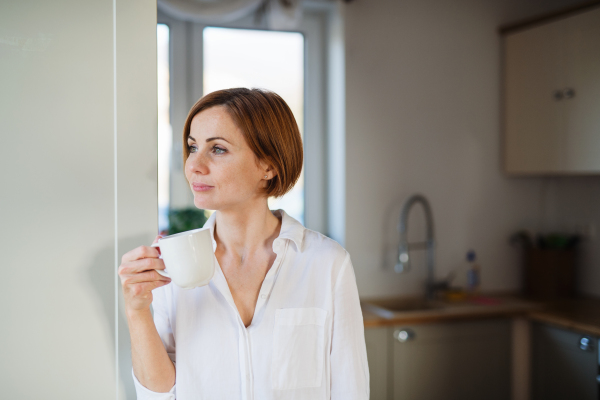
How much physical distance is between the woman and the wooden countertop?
3.83ft

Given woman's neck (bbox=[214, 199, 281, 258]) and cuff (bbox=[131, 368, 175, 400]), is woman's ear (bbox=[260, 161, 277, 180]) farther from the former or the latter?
cuff (bbox=[131, 368, 175, 400])

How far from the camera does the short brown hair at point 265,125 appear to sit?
1.00 m

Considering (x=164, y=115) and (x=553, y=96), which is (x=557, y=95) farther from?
(x=164, y=115)

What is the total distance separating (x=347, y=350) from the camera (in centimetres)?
105

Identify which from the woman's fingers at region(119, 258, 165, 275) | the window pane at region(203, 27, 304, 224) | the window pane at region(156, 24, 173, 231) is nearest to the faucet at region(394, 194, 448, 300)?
the window pane at region(203, 27, 304, 224)

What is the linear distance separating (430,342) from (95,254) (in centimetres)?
178

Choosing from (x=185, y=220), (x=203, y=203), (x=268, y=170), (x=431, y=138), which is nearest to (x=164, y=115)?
(x=185, y=220)

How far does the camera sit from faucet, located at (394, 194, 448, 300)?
262cm

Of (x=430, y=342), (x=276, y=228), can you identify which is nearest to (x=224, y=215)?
(x=276, y=228)

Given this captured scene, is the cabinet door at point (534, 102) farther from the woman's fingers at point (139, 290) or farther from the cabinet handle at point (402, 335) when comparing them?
the woman's fingers at point (139, 290)

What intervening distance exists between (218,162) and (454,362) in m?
1.81

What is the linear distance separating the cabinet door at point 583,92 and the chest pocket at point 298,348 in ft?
6.50

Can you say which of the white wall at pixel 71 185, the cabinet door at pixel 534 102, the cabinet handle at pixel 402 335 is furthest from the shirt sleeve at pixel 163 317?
the cabinet door at pixel 534 102

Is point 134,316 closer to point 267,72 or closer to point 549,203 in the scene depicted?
point 267,72
